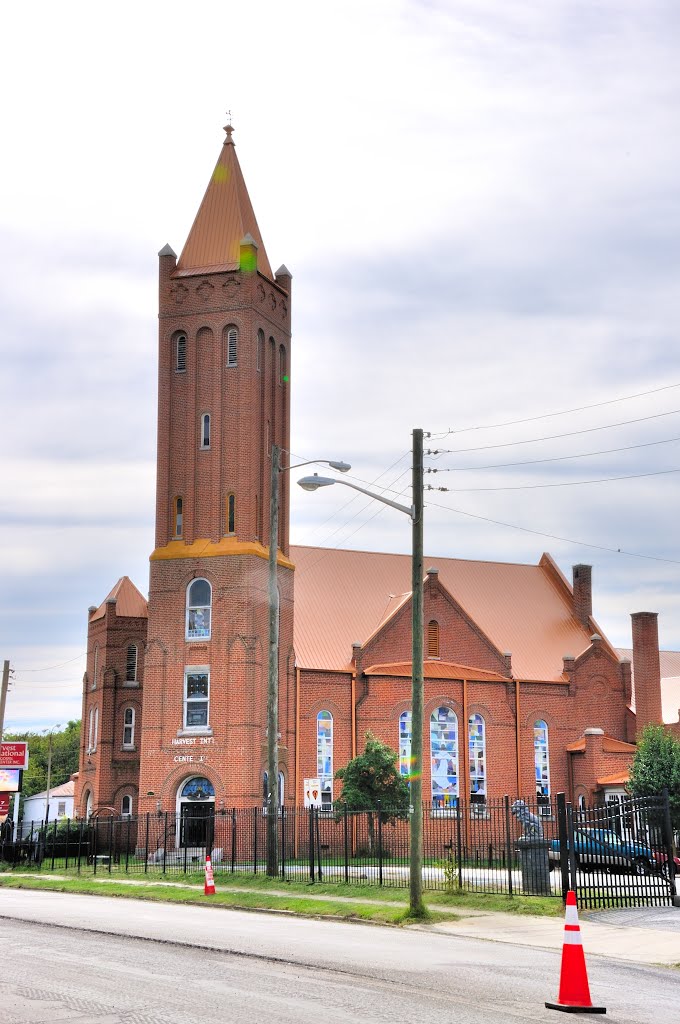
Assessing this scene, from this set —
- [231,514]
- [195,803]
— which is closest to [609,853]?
[195,803]

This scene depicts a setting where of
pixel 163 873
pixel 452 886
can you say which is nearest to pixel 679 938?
pixel 452 886

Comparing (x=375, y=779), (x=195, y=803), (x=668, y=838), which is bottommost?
(x=668, y=838)

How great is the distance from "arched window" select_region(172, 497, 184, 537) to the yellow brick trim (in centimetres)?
51

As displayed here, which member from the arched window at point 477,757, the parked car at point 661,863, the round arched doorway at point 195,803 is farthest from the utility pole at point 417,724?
the arched window at point 477,757

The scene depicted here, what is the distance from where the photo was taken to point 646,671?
5566cm

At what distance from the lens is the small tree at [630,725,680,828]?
156 feet

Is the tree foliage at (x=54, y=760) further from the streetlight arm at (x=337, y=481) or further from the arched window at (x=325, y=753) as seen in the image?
the streetlight arm at (x=337, y=481)

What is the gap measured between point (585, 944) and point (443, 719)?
33.5 metres

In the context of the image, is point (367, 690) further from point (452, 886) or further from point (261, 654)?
point (452, 886)

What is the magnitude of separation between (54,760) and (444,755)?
295 ft

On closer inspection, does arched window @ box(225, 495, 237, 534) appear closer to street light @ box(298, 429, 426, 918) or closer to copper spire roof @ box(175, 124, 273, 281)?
copper spire roof @ box(175, 124, 273, 281)

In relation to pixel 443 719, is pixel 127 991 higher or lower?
lower

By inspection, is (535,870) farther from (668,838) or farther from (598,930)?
(598,930)

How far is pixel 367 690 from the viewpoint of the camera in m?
50.7
